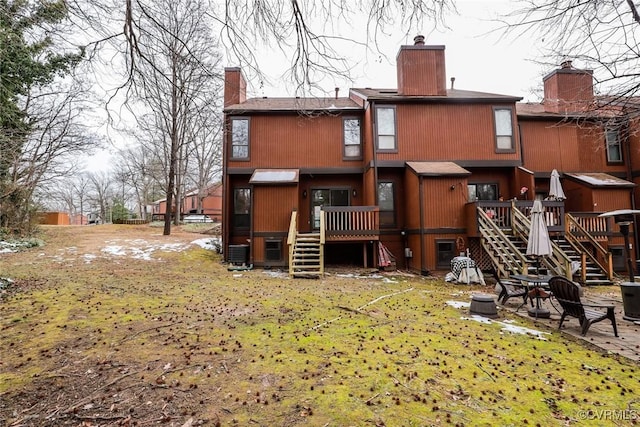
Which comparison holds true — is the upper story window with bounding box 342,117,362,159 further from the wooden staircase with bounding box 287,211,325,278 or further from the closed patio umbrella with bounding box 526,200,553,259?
the closed patio umbrella with bounding box 526,200,553,259

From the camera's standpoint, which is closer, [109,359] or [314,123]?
[109,359]

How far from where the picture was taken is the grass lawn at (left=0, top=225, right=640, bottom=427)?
2953 mm

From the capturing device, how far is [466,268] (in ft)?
32.8

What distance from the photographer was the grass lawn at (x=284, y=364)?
9.69 ft

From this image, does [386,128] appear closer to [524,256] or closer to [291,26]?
[524,256]

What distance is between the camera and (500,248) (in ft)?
31.4

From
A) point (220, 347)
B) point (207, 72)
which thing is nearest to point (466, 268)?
point (220, 347)

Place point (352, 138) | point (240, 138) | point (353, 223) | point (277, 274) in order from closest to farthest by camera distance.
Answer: point (277, 274) → point (353, 223) → point (240, 138) → point (352, 138)

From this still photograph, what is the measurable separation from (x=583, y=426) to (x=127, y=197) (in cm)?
5169

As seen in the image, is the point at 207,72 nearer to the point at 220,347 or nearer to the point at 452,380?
the point at 220,347

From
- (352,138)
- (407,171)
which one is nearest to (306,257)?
(407,171)

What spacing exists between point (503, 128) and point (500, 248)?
6.08 meters

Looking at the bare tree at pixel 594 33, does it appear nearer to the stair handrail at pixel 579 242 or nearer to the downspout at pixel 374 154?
the stair handrail at pixel 579 242

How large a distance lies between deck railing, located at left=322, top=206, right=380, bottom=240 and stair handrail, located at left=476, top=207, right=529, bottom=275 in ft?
11.5
